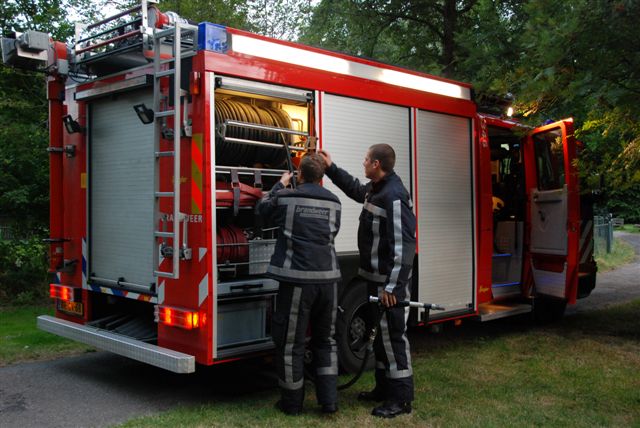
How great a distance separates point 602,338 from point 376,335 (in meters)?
4.12

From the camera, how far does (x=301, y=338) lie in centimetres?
457

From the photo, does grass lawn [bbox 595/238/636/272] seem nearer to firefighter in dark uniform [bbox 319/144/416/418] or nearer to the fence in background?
the fence in background

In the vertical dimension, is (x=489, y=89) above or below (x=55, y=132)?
above

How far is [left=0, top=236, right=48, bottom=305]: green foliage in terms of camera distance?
938 cm

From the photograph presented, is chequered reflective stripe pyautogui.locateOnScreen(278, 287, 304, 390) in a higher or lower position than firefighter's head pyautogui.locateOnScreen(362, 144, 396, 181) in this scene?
lower

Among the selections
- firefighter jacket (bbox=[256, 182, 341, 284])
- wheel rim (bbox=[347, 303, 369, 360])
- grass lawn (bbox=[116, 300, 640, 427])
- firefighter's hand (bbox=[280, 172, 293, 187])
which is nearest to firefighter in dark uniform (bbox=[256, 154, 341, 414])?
firefighter jacket (bbox=[256, 182, 341, 284])

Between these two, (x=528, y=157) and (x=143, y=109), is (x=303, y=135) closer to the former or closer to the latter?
(x=143, y=109)

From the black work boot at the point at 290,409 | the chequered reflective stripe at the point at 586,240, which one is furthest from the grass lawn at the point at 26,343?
the chequered reflective stripe at the point at 586,240

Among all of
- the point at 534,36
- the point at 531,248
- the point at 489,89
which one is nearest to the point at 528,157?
the point at 531,248

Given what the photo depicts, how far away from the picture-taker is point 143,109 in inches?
192

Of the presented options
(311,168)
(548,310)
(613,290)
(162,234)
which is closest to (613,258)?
(613,290)

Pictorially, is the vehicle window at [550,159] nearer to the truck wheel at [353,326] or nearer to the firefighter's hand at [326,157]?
the truck wheel at [353,326]

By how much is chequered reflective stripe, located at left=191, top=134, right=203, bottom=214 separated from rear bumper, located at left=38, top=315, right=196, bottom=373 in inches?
41.0

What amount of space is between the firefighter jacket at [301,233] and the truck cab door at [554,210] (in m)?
4.19
